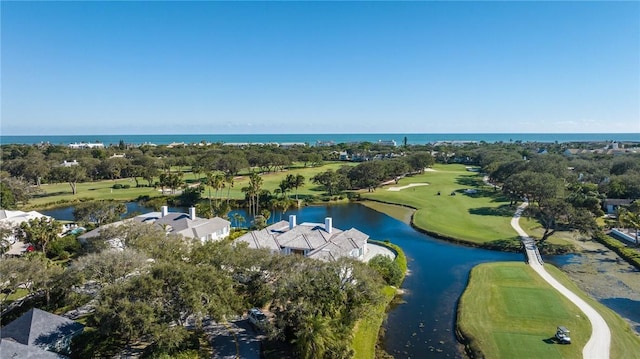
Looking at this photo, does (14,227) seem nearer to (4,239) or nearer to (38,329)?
(4,239)

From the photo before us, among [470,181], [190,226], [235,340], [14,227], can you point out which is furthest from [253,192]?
[470,181]

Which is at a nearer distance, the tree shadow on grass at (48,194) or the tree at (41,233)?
the tree at (41,233)

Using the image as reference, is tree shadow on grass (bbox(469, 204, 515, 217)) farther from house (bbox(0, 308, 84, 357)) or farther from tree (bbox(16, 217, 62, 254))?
house (bbox(0, 308, 84, 357))

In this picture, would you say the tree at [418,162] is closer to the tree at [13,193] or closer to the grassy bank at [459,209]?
the grassy bank at [459,209]

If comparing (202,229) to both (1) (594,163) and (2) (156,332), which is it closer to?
(2) (156,332)

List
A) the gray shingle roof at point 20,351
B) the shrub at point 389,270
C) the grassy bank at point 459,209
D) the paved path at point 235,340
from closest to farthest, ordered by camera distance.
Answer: the gray shingle roof at point 20,351 < the paved path at point 235,340 < the shrub at point 389,270 < the grassy bank at point 459,209

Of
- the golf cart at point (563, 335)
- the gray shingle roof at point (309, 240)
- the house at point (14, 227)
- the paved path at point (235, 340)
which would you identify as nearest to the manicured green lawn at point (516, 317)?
the golf cart at point (563, 335)
